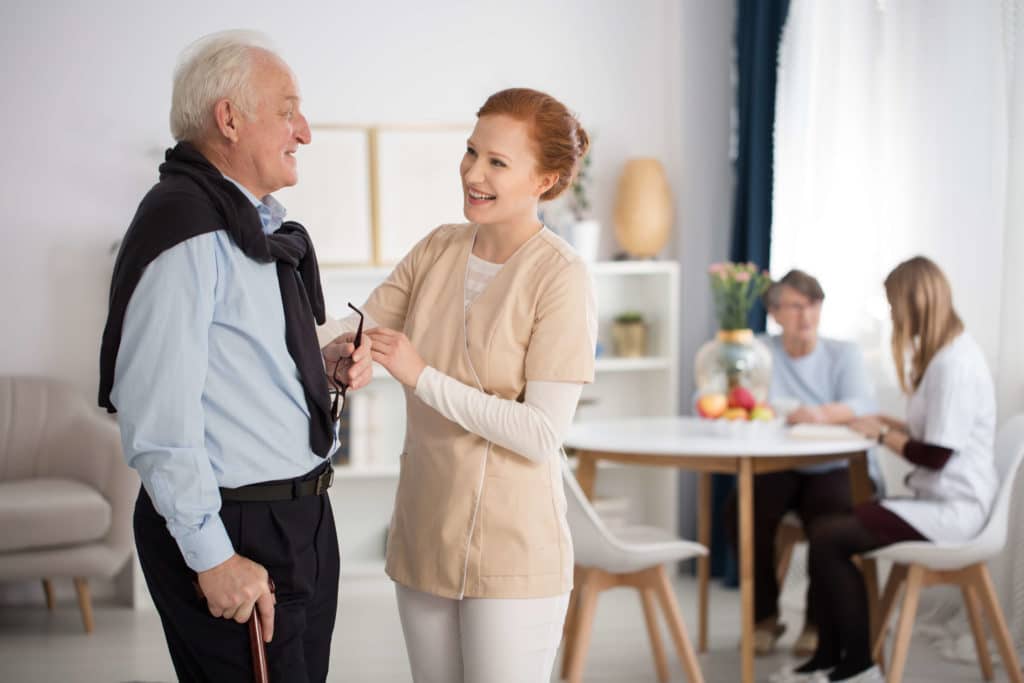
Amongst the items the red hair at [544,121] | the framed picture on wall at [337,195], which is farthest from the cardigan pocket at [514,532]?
the framed picture on wall at [337,195]

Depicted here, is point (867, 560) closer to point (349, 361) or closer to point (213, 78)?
point (349, 361)

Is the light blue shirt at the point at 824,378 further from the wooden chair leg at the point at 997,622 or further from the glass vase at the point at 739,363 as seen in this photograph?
the wooden chair leg at the point at 997,622

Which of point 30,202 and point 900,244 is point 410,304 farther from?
point 30,202

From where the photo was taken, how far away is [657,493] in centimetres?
526

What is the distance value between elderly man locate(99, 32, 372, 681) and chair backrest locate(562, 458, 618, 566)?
1.47 m

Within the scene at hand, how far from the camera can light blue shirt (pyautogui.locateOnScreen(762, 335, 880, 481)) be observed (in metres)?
4.04

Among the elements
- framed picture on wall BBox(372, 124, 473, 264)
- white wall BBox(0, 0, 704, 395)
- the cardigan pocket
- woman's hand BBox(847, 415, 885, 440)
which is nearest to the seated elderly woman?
woman's hand BBox(847, 415, 885, 440)

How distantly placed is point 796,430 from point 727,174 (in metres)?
1.87

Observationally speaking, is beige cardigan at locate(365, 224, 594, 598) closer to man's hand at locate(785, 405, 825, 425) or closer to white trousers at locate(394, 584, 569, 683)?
white trousers at locate(394, 584, 569, 683)

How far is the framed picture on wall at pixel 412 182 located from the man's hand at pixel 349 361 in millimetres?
3171

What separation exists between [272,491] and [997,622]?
2534 mm

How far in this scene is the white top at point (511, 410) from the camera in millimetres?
1812

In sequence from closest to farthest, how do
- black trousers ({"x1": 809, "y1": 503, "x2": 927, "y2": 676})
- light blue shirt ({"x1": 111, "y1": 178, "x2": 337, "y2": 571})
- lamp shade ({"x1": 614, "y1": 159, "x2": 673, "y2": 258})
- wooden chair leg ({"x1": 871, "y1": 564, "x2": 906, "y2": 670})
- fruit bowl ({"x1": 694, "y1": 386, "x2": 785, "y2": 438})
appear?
light blue shirt ({"x1": 111, "y1": 178, "x2": 337, "y2": 571})
black trousers ({"x1": 809, "y1": 503, "x2": 927, "y2": 676})
wooden chair leg ({"x1": 871, "y1": 564, "x2": 906, "y2": 670})
fruit bowl ({"x1": 694, "y1": 386, "x2": 785, "y2": 438})
lamp shade ({"x1": 614, "y1": 159, "x2": 673, "y2": 258})

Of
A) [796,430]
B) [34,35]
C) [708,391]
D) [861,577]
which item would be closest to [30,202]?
[34,35]
